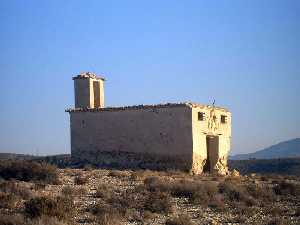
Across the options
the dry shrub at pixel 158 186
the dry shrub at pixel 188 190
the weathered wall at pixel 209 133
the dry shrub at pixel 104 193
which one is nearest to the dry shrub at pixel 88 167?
the weathered wall at pixel 209 133

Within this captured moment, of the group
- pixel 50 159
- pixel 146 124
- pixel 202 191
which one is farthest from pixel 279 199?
pixel 50 159

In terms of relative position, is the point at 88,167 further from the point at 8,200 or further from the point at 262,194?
the point at 8,200

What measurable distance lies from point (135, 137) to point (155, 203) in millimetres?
16145

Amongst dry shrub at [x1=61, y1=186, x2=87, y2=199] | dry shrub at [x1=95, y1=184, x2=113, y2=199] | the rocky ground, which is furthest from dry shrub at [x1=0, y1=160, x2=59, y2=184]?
dry shrub at [x1=95, y1=184, x2=113, y2=199]

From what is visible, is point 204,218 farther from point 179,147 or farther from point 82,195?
point 179,147

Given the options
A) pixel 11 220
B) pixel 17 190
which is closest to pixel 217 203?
pixel 17 190

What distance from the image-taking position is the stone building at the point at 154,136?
31.1 meters

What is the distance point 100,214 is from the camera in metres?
14.8

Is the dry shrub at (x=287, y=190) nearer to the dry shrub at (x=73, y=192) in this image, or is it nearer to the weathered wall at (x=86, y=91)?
the dry shrub at (x=73, y=192)

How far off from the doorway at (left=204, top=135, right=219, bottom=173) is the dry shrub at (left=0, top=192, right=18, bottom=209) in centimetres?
1867

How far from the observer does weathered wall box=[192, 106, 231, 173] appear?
3128 cm

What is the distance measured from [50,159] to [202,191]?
22241 mm

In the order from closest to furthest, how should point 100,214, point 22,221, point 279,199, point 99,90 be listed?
point 22,221, point 100,214, point 279,199, point 99,90

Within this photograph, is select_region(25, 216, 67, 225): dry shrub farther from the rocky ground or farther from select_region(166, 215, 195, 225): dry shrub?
select_region(166, 215, 195, 225): dry shrub
